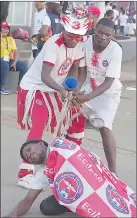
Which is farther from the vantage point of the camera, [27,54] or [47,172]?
[27,54]

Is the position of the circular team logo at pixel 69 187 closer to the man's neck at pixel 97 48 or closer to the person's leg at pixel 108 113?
the person's leg at pixel 108 113

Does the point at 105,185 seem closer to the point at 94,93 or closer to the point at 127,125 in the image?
the point at 94,93

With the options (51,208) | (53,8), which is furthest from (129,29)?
(51,208)

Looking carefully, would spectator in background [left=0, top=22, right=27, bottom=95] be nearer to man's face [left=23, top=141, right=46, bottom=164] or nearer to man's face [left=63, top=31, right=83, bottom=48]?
man's face [left=63, top=31, right=83, bottom=48]

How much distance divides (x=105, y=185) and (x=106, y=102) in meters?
1.55

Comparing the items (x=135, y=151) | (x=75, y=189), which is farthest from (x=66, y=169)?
(x=135, y=151)

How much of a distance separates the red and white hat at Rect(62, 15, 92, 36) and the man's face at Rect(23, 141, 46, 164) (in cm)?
120

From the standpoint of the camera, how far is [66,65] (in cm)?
471

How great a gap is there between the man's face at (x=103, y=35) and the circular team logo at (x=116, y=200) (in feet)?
5.16

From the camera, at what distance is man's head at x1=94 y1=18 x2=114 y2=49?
15.4ft

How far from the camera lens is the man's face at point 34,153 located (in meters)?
3.69

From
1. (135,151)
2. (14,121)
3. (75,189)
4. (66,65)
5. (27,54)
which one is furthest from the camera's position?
(27,54)

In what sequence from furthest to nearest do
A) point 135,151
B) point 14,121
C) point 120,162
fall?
point 14,121, point 135,151, point 120,162

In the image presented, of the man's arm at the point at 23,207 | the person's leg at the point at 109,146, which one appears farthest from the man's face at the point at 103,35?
the man's arm at the point at 23,207
